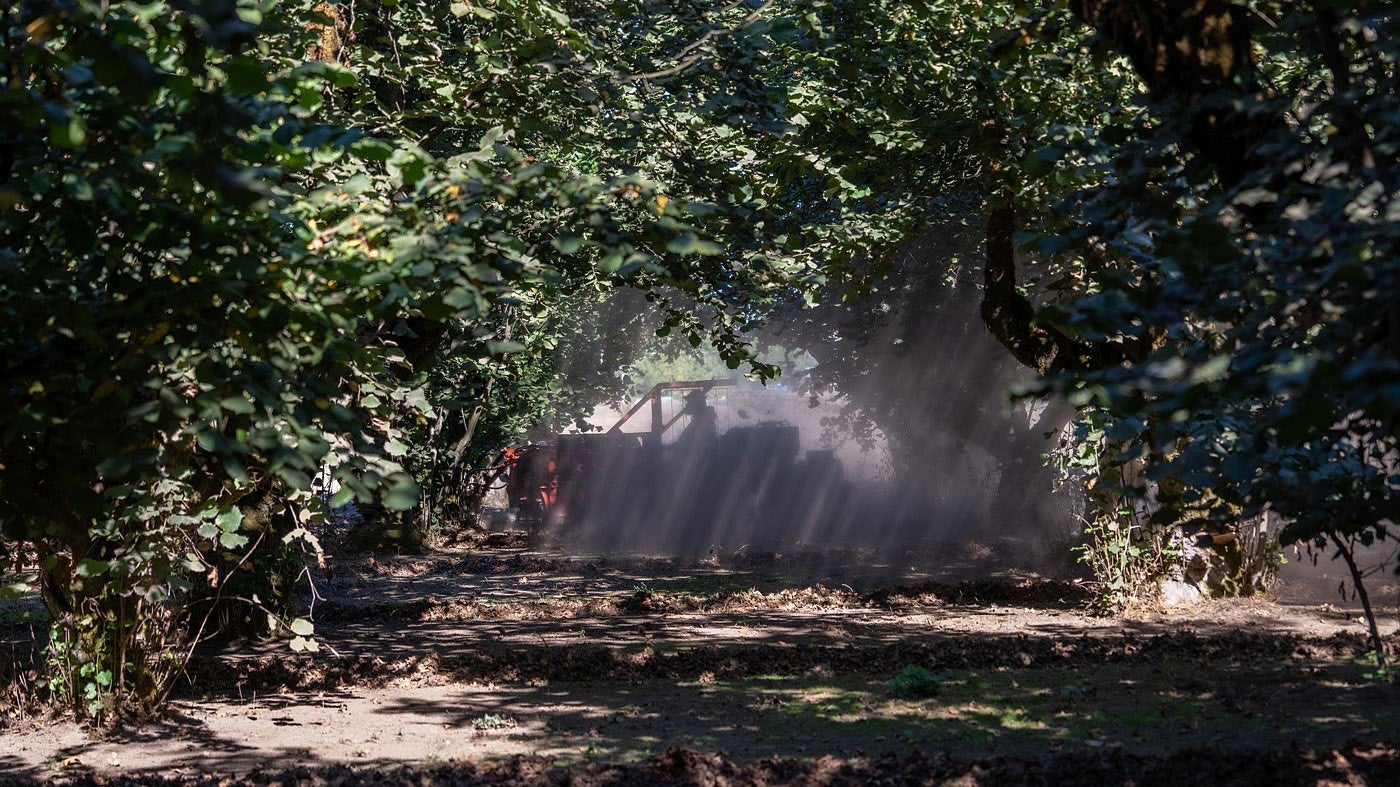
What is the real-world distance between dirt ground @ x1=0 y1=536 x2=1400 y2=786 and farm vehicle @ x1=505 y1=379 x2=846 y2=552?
11125 mm

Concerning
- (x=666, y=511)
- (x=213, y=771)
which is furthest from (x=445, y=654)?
(x=666, y=511)

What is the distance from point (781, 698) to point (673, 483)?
55.4ft

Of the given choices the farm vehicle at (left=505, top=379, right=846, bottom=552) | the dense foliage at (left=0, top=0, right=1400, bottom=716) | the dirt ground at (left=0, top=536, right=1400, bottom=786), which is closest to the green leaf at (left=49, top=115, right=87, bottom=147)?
the dense foliage at (left=0, top=0, right=1400, bottom=716)

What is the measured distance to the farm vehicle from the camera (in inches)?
931

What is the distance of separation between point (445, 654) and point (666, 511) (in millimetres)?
14598

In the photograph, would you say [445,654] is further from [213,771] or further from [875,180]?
[875,180]

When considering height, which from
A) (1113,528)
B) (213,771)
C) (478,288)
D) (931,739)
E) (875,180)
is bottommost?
(213,771)

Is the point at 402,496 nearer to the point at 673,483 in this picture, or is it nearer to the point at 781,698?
the point at 781,698

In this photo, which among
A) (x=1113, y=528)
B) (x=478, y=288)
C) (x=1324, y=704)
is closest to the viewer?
(x=478, y=288)

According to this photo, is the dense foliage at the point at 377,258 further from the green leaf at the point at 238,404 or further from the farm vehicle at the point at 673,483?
the farm vehicle at the point at 673,483

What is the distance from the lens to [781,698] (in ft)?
24.0

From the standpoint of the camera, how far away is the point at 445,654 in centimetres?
945

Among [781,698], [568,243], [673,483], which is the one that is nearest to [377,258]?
[568,243]

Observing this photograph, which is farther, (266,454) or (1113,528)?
(1113,528)
